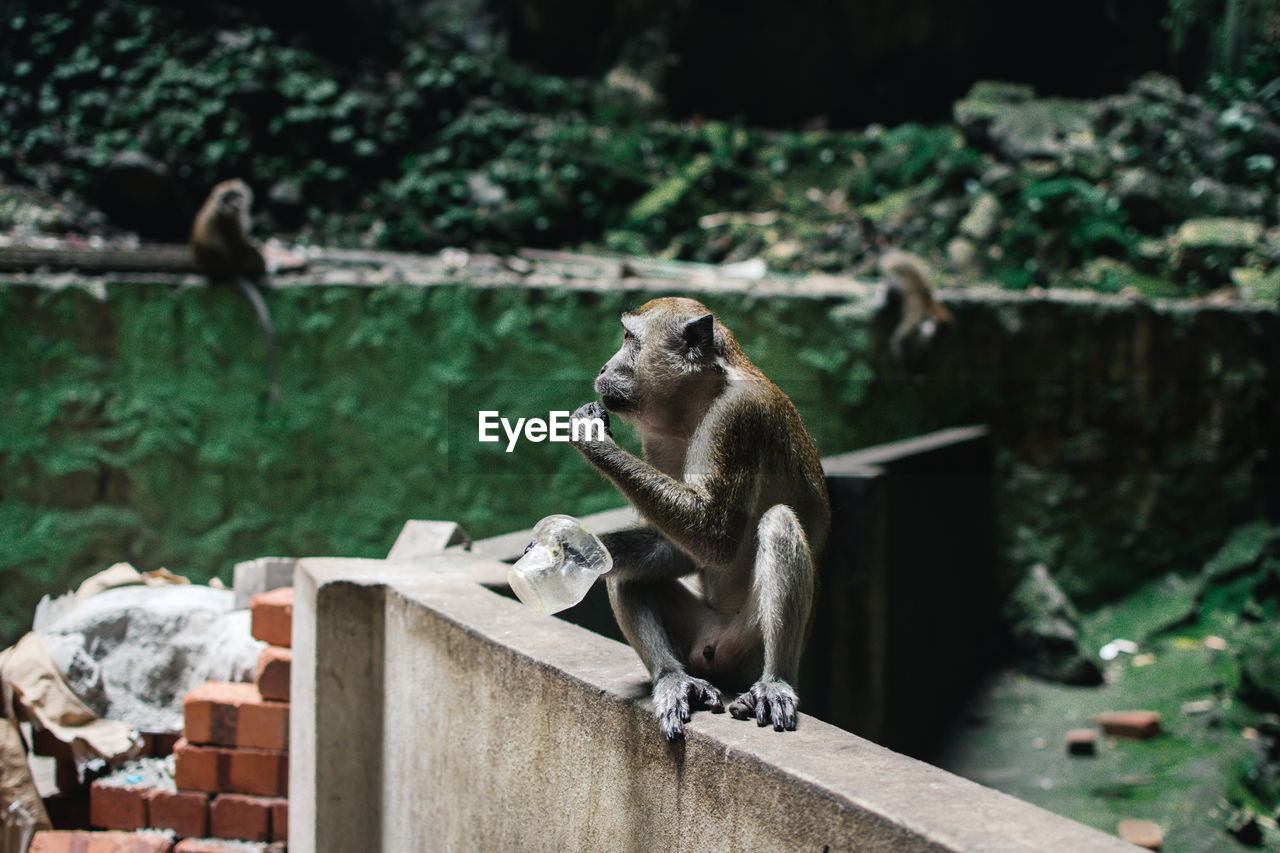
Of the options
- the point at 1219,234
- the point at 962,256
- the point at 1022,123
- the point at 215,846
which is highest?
the point at 1022,123

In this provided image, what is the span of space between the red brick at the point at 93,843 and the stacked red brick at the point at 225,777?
101 millimetres

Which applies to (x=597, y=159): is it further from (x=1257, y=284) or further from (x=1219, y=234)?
(x=1257, y=284)

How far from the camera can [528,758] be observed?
→ 240cm

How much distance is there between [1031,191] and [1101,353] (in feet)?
11.8

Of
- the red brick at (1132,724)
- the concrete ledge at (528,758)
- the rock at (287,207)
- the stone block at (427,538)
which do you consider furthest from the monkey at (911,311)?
the rock at (287,207)

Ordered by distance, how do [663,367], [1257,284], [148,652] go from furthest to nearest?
[1257,284], [148,652], [663,367]

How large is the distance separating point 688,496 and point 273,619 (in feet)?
6.20

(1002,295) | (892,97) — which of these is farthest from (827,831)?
(892,97)

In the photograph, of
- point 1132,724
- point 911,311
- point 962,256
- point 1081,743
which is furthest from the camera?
point 962,256

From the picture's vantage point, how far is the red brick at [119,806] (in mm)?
3318

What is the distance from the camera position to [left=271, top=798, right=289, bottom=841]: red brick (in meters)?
3.29

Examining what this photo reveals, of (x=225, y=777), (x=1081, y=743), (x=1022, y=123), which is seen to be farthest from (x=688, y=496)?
(x=1022, y=123)

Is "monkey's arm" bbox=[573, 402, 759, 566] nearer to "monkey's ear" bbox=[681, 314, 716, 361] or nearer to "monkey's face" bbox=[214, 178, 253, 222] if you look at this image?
"monkey's ear" bbox=[681, 314, 716, 361]

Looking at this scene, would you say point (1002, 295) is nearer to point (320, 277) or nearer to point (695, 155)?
point (320, 277)
